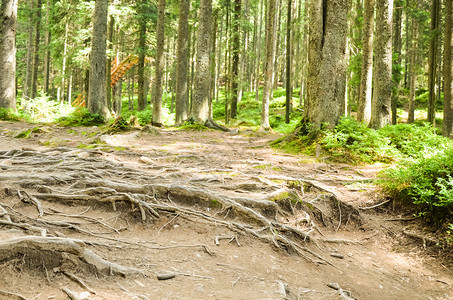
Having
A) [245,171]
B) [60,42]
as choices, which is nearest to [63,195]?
[245,171]

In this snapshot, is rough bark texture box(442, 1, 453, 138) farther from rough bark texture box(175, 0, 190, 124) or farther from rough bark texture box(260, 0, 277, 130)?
rough bark texture box(175, 0, 190, 124)

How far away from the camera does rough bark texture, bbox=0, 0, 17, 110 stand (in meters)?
14.7

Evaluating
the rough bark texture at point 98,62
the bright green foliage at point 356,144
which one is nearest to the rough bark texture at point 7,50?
the rough bark texture at point 98,62

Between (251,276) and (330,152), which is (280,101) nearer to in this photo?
(330,152)

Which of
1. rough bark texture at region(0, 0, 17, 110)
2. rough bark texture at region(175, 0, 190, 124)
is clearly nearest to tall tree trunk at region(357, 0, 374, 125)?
rough bark texture at region(175, 0, 190, 124)

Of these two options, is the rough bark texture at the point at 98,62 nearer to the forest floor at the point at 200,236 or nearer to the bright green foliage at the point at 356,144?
the forest floor at the point at 200,236

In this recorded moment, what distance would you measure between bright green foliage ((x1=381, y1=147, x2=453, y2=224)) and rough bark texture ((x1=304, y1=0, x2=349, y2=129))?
380cm

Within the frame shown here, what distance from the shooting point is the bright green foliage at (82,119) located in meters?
13.7

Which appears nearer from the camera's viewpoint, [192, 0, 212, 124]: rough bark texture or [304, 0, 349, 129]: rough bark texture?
[304, 0, 349, 129]: rough bark texture

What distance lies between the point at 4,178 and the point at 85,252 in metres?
2.70

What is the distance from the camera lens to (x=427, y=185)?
5.16 meters

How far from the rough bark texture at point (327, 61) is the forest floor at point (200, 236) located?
2783 millimetres

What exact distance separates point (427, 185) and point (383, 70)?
7.44 metres

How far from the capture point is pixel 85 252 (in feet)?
9.64
